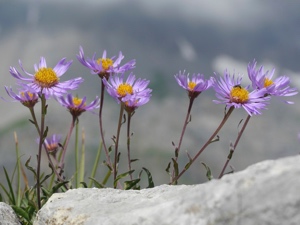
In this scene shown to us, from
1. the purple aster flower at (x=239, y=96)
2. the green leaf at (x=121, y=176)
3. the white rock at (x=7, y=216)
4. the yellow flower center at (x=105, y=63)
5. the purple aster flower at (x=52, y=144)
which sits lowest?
the white rock at (x=7, y=216)

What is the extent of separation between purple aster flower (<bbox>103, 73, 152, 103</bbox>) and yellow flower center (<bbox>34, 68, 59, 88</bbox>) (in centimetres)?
24

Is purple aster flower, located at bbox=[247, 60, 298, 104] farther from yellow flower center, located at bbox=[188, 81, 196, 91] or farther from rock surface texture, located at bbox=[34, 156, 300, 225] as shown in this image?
rock surface texture, located at bbox=[34, 156, 300, 225]

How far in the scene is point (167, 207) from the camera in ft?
5.67

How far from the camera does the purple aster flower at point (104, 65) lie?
8.84ft

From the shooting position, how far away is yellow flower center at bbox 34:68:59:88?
2588mm

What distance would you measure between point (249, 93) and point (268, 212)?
1097 mm

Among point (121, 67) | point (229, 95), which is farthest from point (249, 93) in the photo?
point (121, 67)

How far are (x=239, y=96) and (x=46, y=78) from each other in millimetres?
898

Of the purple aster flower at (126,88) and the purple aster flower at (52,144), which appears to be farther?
the purple aster flower at (52,144)

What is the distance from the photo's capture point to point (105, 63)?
2777 mm

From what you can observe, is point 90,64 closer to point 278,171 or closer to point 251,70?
point 251,70

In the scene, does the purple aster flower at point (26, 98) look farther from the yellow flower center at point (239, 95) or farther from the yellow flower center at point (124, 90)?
the yellow flower center at point (239, 95)

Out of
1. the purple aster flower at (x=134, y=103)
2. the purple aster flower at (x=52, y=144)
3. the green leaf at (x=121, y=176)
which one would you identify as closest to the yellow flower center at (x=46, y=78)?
the purple aster flower at (x=134, y=103)

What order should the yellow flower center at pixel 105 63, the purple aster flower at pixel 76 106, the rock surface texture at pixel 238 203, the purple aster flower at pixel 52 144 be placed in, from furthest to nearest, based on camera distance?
the purple aster flower at pixel 52 144
the purple aster flower at pixel 76 106
the yellow flower center at pixel 105 63
the rock surface texture at pixel 238 203
